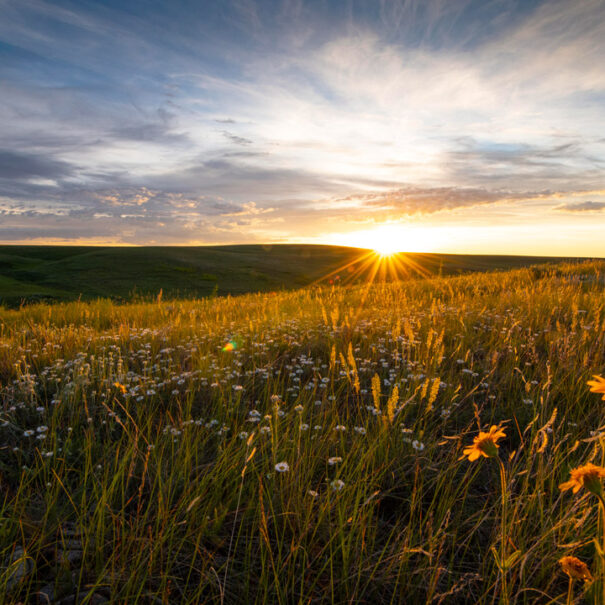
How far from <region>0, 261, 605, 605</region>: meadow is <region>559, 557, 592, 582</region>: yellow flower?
6 cm

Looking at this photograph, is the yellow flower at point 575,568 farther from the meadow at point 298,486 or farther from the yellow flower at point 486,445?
the yellow flower at point 486,445

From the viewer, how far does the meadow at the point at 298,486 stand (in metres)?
1.56

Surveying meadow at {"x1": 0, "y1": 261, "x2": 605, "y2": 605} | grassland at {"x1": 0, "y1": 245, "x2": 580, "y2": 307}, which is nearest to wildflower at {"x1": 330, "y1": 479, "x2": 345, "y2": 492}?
meadow at {"x1": 0, "y1": 261, "x2": 605, "y2": 605}

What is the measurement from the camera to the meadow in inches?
61.6

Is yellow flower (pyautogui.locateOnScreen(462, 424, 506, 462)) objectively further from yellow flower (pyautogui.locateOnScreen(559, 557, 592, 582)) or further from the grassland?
the grassland

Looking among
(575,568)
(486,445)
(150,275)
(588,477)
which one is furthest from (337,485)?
(150,275)

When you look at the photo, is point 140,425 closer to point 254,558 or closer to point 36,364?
point 254,558

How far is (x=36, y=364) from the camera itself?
13.6 ft

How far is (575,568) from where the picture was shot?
3.68ft

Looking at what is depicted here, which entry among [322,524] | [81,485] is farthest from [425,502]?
[81,485]

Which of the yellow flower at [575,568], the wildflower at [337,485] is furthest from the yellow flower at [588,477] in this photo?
the wildflower at [337,485]

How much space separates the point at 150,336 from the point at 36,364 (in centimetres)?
133

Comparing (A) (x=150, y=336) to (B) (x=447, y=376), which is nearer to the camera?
(B) (x=447, y=376)

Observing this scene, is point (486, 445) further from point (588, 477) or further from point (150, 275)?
point (150, 275)
